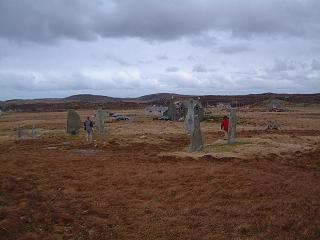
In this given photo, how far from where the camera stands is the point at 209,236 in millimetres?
10438

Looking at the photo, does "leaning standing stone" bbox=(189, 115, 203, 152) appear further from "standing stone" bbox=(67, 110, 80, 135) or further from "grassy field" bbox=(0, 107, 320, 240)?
"standing stone" bbox=(67, 110, 80, 135)

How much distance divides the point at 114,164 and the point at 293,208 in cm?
967

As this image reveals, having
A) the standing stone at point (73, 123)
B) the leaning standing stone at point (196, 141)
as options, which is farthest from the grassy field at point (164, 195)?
the standing stone at point (73, 123)

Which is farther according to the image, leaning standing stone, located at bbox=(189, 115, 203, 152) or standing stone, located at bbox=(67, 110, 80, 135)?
standing stone, located at bbox=(67, 110, 80, 135)

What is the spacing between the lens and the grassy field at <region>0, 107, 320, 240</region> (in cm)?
1074

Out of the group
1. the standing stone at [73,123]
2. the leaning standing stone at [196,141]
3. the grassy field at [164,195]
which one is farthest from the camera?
the standing stone at [73,123]

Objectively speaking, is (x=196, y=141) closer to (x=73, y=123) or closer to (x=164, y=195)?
(x=164, y=195)

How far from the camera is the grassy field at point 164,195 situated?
35.2 feet

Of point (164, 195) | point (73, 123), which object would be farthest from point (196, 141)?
point (73, 123)

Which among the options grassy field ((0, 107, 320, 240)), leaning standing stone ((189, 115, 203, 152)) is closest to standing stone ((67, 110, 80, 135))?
grassy field ((0, 107, 320, 240))

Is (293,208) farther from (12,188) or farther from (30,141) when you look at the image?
(30,141)

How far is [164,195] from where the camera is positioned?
46.6 feet

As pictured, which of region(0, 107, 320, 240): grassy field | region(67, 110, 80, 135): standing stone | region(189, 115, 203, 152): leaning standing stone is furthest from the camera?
region(67, 110, 80, 135): standing stone

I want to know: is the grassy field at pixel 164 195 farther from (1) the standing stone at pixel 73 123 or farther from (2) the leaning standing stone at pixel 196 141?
(1) the standing stone at pixel 73 123
